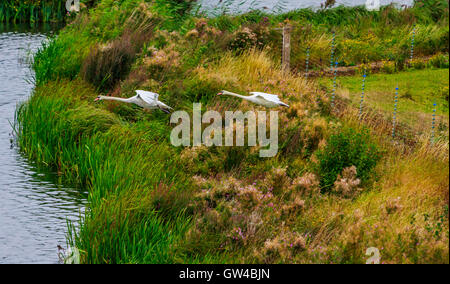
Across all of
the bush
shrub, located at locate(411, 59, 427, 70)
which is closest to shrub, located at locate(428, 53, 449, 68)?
shrub, located at locate(411, 59, 427, 70)

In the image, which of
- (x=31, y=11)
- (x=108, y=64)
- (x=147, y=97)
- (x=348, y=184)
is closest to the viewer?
(x=348, y=184)

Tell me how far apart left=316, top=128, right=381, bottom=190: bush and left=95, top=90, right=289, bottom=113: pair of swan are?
97 centimetres

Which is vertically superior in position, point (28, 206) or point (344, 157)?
point (344, 157)

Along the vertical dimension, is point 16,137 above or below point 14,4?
below

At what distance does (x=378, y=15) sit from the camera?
17578 millimetres

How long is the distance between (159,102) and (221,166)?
1.73m

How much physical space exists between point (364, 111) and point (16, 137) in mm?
5997

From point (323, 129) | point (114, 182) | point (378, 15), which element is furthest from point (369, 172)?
point (378, 15)
